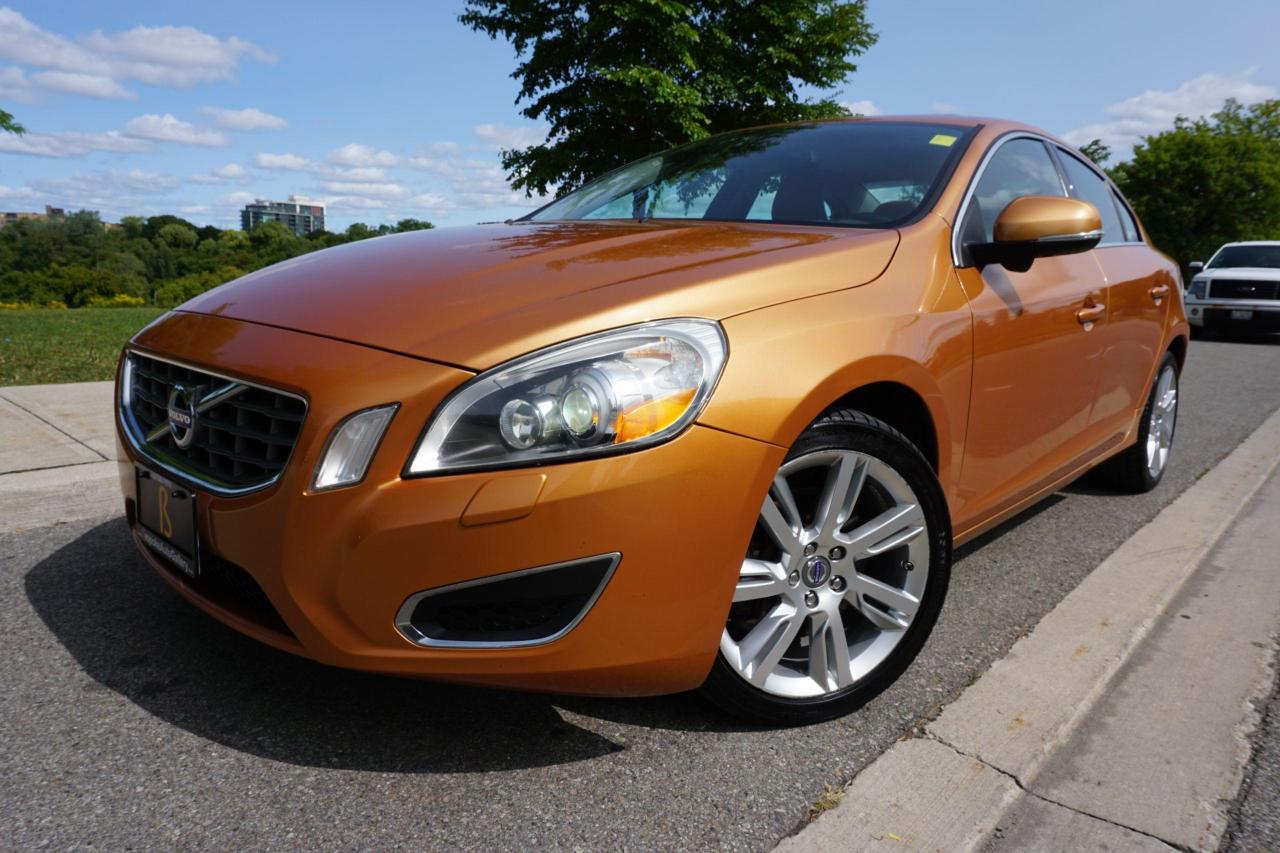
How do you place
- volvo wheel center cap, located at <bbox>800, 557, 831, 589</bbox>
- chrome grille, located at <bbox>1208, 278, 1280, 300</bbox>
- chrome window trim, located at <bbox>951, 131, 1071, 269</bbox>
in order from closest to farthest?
volvo wheel center cap, located at <bbox>800, 557, 831, 589</bbox> < chrome window trim, located at <bbox>951, 131, 1071, 269</bbox> < chrome grille, located at <bbox>1208, 278, 1280, 300</bbox>

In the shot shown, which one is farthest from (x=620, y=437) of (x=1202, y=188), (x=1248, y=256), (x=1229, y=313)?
(x=1202, y=188)

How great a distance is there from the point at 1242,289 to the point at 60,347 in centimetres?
1537

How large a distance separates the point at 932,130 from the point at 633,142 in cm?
1451

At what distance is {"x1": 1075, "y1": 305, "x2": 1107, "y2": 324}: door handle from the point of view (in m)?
3.07

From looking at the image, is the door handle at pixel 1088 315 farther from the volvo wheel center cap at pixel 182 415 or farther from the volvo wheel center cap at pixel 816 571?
the volvo wheel center cap at pixel 182 415

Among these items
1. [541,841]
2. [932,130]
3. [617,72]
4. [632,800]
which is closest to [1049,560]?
[932,130]

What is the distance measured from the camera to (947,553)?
2336 mm

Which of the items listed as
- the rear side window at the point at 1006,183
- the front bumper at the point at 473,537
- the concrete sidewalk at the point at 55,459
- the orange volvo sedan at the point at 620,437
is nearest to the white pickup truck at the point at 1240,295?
the rear side window at the point at 1006,183

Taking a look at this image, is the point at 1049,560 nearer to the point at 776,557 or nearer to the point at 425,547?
the point at 776,557

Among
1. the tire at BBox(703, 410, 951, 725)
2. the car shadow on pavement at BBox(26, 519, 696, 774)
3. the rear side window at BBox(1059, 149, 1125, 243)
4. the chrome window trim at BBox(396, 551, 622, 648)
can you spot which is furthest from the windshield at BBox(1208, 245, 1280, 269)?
the chrome window trim at BBox(396, 551, 622, 648)

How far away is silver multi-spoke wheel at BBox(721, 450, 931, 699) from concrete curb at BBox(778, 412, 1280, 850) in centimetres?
24

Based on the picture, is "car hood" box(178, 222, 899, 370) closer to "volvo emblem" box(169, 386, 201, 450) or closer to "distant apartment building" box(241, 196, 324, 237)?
"volvo emblem" box(169, 386, 201, 450)

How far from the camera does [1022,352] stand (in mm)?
2699

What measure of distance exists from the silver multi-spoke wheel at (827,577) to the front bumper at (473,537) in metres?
0.16
